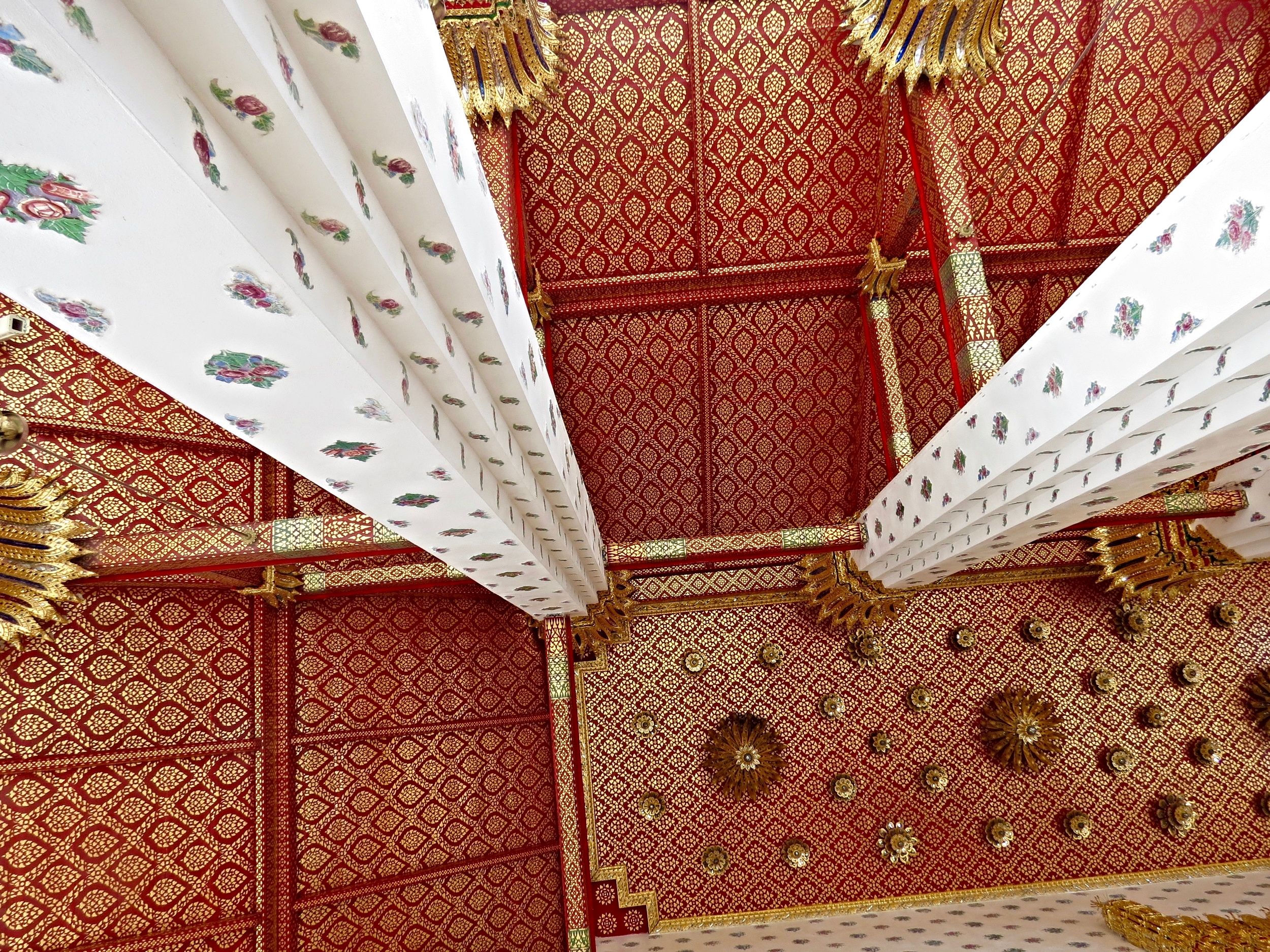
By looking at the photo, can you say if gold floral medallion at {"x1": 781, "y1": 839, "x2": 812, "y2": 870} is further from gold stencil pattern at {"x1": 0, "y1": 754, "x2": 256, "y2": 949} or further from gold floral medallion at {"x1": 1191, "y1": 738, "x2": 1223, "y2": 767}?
gold stencil pattern at {"x1": 0, "y1": 754, "x2": 256, "y2": 949}

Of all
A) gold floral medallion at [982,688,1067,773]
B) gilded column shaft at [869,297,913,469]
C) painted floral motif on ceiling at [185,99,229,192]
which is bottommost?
gold floral medallion at [982,688,1067,773]

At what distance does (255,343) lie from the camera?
1.26 m

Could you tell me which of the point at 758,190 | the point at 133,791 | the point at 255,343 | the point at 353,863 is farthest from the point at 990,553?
the point at 133,791

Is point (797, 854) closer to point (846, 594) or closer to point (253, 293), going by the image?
point (846, 594)

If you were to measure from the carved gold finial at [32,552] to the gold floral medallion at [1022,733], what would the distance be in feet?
23.2

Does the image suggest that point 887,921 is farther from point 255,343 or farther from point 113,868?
point 255,343

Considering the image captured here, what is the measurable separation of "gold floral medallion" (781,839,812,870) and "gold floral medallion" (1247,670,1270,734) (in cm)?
438

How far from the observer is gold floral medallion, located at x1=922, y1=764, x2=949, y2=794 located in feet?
20.7

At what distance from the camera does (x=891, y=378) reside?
5473mm

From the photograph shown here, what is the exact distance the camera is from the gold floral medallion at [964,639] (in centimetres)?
653

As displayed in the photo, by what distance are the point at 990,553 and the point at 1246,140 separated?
123 inches

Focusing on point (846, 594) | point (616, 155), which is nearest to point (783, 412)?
point (846, 594)

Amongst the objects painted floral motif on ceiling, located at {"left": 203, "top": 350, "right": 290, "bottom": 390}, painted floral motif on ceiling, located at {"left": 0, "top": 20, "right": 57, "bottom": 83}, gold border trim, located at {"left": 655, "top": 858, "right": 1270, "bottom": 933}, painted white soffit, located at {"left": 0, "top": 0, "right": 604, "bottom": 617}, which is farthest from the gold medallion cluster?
painted floral motif on ceiling, located at {"left": 0, "top": 20, "right": 57, "bottom": 83}

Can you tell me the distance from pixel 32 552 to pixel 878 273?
5.94 m
